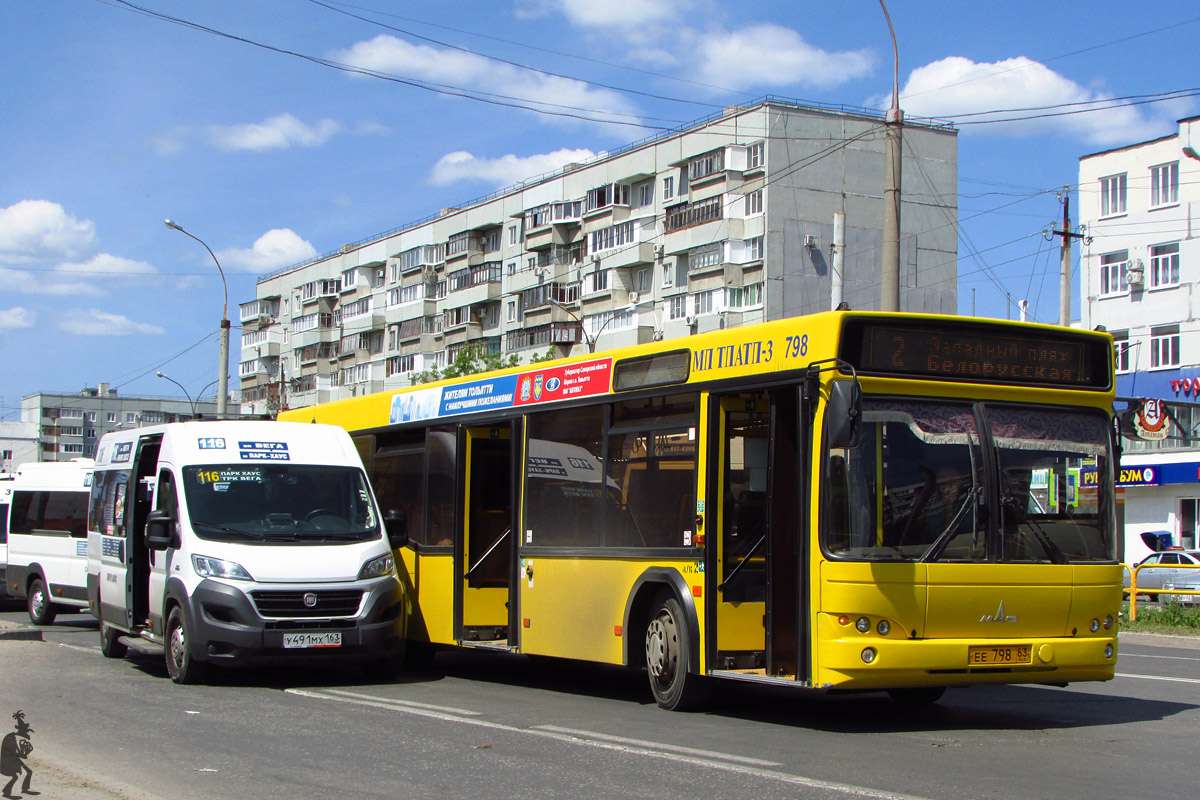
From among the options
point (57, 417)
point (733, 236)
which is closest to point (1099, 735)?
point (733, 236)

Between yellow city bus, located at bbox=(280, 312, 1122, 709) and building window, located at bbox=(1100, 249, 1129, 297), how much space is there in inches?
1668

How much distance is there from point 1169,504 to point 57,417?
138986mm

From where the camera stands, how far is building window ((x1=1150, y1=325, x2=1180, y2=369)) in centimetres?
4822

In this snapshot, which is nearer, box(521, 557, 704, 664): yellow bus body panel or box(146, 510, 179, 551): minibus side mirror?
box(521, 557, 704, 664): yellow bus body panel

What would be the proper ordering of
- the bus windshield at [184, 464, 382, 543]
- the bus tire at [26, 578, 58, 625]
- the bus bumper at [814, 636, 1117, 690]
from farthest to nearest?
the bus tire at [26, 578, 58, 625], the bus windshield at [184, 464, 382, 543], the bus bumper at [814, 636, 1117, 690]

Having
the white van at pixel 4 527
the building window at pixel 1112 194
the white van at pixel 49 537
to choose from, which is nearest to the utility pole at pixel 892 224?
the white van at pixel 49 537

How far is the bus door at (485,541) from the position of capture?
14383 millimetres

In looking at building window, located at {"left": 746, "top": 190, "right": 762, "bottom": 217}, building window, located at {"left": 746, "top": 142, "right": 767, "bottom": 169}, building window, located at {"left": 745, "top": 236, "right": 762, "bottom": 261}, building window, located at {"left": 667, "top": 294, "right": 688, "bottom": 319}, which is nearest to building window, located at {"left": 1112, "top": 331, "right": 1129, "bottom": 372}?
building window, located at {"left": 745, "top": 236, "right": 762, "bottom": 261}

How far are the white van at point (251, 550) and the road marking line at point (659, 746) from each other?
3.75 metres

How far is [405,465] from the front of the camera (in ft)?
51.7

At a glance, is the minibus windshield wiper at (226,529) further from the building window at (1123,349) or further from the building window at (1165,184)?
the building window at (1165,184)

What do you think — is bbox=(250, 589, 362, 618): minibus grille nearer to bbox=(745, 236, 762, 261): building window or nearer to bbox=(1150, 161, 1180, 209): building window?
bbox=(1150, 161, 1180, 209): building window

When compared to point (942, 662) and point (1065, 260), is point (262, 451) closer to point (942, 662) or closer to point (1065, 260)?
point (942, 662)

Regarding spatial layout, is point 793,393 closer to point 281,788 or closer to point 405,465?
point 281,788
